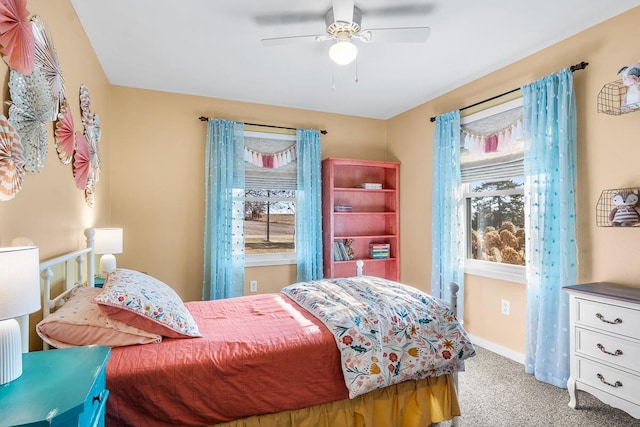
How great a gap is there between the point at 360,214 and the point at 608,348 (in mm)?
2810

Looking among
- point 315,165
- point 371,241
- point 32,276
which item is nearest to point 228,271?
point 315,165

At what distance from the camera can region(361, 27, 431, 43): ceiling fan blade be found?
2.12 metres

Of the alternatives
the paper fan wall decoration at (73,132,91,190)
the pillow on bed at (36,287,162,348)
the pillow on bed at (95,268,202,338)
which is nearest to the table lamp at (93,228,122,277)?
the paper fan wall decoration at (73,132,91,190)

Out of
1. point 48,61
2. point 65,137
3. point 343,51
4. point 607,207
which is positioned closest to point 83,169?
point 65,137

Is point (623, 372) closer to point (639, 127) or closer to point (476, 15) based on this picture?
point (639, 127)

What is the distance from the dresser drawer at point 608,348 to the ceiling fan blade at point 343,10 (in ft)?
7.90

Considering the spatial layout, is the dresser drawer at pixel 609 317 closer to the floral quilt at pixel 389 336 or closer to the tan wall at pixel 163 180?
the floral quilt at pixel 389 336

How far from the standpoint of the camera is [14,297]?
939mm

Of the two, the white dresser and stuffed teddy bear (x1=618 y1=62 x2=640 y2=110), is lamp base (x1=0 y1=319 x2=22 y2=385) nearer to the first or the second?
the white dresser

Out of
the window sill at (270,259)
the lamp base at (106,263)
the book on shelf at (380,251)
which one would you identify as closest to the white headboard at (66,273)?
the lamp base at (106,263)

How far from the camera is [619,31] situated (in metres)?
2.29

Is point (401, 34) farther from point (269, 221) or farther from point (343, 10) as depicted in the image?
point (269, 221)

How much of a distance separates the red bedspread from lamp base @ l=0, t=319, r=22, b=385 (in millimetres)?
414

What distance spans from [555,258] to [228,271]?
9.88ft
